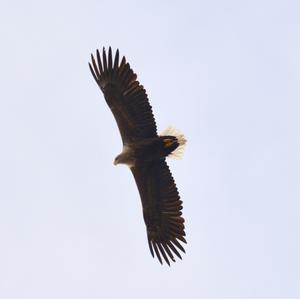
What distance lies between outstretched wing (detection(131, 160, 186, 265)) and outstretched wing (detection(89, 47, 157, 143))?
0.66m

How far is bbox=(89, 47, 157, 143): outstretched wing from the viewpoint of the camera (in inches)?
768

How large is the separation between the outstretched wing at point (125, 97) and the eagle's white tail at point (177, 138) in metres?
0.31

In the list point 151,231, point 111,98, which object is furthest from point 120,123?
point 151,231

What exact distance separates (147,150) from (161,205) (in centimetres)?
106

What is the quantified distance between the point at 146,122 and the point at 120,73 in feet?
3.02

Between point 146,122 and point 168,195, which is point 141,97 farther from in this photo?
point 168,195

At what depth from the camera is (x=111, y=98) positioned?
19625 mm

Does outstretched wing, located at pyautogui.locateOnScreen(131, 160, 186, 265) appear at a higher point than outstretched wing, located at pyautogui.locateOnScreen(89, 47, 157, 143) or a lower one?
lower

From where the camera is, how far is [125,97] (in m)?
19.5

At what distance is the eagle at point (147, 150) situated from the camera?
770 inches

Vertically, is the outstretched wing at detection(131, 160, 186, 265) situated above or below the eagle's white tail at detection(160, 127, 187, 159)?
below

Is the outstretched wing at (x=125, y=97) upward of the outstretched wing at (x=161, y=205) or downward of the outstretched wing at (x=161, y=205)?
upward

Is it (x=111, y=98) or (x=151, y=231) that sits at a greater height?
(x=111, y=98)

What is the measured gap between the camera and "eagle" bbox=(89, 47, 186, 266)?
64.1ft
